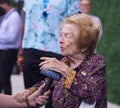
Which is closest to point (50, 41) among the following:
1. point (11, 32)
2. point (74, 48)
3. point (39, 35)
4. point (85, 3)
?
point (39, 35)

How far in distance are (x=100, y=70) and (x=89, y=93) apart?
6.5 inches

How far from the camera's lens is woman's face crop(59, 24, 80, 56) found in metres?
Result: 3.82

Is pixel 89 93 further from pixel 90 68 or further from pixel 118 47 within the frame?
pixel 118 47

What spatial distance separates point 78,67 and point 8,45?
14.6ft

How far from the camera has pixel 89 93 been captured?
3666mm

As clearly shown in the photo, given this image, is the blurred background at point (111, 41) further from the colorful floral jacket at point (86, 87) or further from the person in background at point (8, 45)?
the colorful floral jacket at point (86, 87)

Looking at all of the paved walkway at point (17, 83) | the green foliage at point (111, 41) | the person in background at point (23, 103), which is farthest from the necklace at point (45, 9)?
the paved walkway at point (17, 83)

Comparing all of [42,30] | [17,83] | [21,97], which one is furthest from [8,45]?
[17,83]

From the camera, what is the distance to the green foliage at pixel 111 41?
9.17 m

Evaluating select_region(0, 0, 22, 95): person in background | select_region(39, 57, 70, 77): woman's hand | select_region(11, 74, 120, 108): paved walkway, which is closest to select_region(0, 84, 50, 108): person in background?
select_region(39, 57, 70, 77): woman's hand

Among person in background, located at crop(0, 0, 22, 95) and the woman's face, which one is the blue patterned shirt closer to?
the woman's face

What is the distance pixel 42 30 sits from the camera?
5.55m

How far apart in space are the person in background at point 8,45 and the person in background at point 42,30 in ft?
8.38

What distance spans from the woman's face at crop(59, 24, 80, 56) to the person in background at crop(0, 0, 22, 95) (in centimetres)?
431
